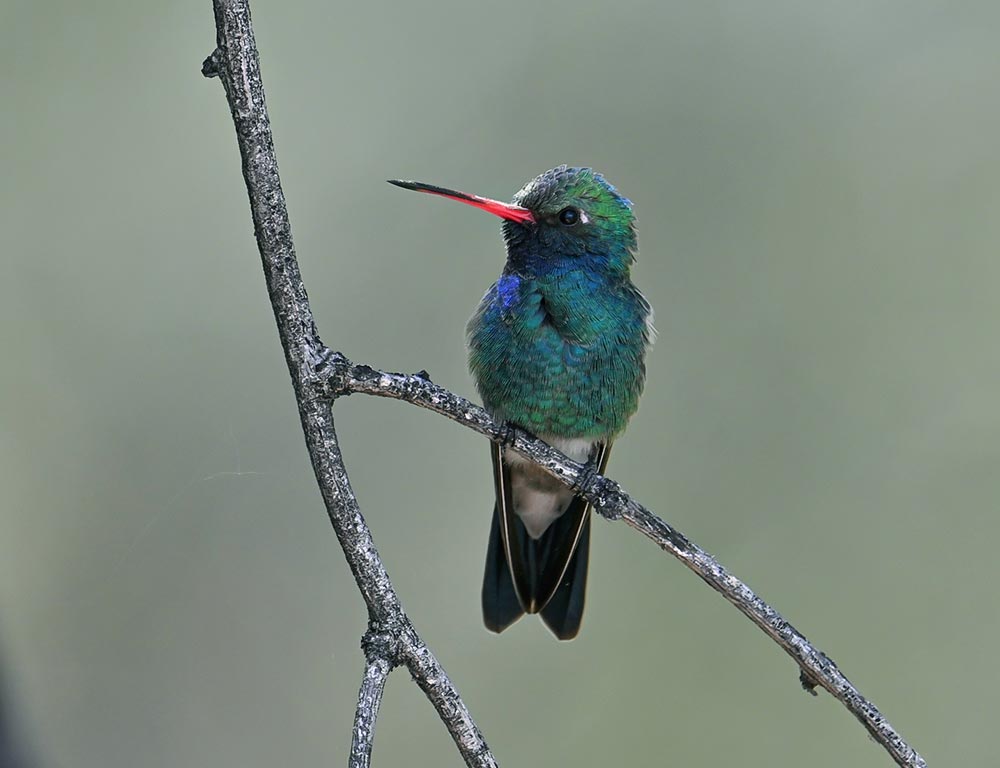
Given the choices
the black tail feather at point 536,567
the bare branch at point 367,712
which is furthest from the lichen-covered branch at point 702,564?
the black tail feather at point 536,567

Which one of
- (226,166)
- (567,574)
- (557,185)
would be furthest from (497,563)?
(226,166)

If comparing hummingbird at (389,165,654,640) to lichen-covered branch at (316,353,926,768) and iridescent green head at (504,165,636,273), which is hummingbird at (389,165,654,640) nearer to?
iridescent green head at (504,165,636,273)

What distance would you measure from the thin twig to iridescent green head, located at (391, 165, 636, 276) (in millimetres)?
664

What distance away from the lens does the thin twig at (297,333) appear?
140 cm

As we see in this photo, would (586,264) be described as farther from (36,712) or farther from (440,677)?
(36,712)

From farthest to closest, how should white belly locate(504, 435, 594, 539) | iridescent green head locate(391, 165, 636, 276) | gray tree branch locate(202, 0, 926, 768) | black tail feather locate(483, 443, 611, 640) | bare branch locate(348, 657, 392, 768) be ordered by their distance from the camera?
white belly locate(504, 435, 594, 539) → black tail feather locate(483, 443, 611, 640) → iridescent green head locate(391, 165, 636, 276) → gray tree branch locate(202, 0, 926, 768) → bare branch locate(348, 657, 392, 768)

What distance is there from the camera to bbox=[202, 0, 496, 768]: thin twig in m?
1.40

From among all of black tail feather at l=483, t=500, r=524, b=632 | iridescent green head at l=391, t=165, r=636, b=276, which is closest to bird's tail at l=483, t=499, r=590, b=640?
black tail feather at l=483, t=500, r=524, b=632

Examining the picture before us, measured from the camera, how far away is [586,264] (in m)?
2.09

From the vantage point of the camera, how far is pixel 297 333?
1481 mm

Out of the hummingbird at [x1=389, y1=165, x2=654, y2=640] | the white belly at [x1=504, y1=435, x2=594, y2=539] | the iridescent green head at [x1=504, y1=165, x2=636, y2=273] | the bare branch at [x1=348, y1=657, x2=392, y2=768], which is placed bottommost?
the bare branch at [x1=348, y1=657, x2=392, y2=768]

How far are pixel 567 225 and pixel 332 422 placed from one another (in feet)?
2.60

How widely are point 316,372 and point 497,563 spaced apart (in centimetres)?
88

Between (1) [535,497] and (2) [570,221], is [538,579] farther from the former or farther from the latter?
(2) [570,221]
